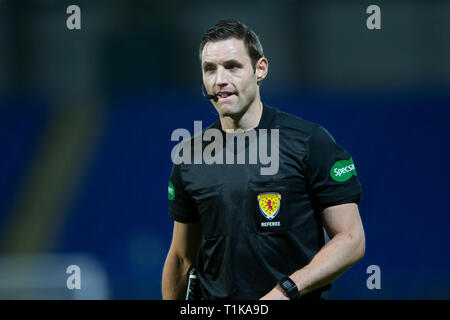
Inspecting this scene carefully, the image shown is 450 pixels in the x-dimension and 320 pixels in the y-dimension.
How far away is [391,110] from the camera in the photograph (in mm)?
5340

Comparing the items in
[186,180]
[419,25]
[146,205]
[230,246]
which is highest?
[419,25]

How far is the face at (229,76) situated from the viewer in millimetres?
2250

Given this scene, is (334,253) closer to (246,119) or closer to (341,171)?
(341,171)

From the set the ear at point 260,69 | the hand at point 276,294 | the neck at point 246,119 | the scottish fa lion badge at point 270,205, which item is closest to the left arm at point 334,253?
the hand at point 276,294

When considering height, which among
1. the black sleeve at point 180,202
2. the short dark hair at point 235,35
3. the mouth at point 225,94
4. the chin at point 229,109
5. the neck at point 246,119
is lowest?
the black sleeve at point 180,202

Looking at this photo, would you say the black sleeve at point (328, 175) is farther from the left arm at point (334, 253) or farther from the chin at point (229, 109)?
the chin at point (229, 109)

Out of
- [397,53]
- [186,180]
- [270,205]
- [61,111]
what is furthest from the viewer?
[61,111]

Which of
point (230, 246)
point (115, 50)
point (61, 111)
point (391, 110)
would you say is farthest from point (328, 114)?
point (230, 246)

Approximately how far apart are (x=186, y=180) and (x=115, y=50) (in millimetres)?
3730

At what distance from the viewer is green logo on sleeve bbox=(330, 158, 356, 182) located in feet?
7.12

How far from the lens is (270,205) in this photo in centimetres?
220

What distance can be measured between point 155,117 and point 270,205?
130 inches

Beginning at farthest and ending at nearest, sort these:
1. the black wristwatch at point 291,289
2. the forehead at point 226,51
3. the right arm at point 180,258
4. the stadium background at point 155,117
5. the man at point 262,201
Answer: the stadium background at point 155,117, the right arm at point 180,258, the forehead at point 226,51, the man at point 262,201, the black wristwatch at point 291,289

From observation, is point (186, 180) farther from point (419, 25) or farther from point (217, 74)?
point (419, 25)
